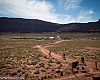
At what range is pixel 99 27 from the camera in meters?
176

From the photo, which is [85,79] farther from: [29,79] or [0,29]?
[0,29]

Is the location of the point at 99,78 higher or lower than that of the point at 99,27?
lower

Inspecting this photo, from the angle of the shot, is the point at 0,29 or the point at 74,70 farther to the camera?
the point at 0,29

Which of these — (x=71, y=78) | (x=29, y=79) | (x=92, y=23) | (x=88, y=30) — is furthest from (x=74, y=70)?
(x=92, y=23)

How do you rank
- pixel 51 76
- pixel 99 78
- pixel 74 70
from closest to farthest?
1. pixel 99 78
2. pixel 51 76
3. pixel 74 70

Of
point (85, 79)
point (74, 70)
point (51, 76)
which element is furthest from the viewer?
point (74, 70)

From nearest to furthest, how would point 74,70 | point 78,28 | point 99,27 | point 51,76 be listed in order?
point 51,76 → point 74,70 → point 99,27 → point 78,28

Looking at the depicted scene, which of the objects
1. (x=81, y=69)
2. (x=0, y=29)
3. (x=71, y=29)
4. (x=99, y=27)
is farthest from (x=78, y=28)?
(x=81, y=69)

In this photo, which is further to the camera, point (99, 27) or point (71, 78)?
point (99, 27)

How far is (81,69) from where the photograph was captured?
56.1ft

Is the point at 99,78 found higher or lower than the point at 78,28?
lower

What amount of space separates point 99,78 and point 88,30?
172649mm

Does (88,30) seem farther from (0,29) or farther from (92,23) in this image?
(0,29)

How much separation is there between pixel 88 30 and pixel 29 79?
565 ft
